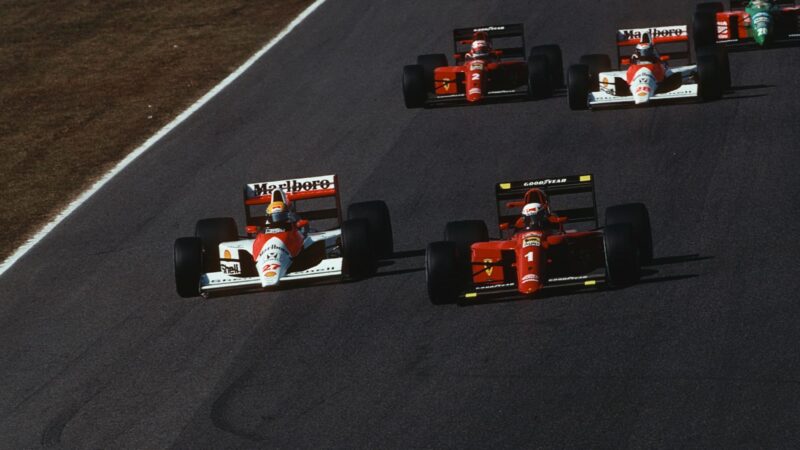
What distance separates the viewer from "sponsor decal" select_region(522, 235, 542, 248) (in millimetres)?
17328

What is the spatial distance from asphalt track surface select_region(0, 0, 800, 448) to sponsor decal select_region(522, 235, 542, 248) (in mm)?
638

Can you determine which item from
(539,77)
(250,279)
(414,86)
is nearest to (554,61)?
(539,77)

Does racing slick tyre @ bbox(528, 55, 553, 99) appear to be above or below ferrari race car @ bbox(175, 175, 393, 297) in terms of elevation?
above

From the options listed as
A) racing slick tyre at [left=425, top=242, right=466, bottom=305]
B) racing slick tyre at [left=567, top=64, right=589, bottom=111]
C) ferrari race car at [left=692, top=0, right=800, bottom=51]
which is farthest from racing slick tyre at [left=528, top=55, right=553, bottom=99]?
racing slick tyre at [left=425, top=242, right=466, bottom=305]

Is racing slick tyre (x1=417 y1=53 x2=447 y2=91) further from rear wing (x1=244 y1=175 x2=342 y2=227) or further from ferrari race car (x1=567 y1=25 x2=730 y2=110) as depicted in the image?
rear wing (x1=244 y1=175 x2=342 y2=227)

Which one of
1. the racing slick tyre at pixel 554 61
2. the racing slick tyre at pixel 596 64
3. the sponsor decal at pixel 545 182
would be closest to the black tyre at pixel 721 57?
the racing slick tyre at pixel 596 64

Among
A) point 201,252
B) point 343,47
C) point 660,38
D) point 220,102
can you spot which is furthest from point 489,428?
point 343,47

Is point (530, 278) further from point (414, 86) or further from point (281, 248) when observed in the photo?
point (414, 86)

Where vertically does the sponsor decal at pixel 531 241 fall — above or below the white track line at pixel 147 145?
below

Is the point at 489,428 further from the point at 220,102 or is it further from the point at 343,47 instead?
the point at 343,47

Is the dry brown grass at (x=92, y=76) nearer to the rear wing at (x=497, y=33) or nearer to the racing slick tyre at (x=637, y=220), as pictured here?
the rear wing at (x=497, y=33)

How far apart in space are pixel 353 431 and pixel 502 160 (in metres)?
10.4

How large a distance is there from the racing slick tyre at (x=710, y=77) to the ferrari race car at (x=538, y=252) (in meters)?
7.72

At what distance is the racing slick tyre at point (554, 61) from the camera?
28.3 meters
